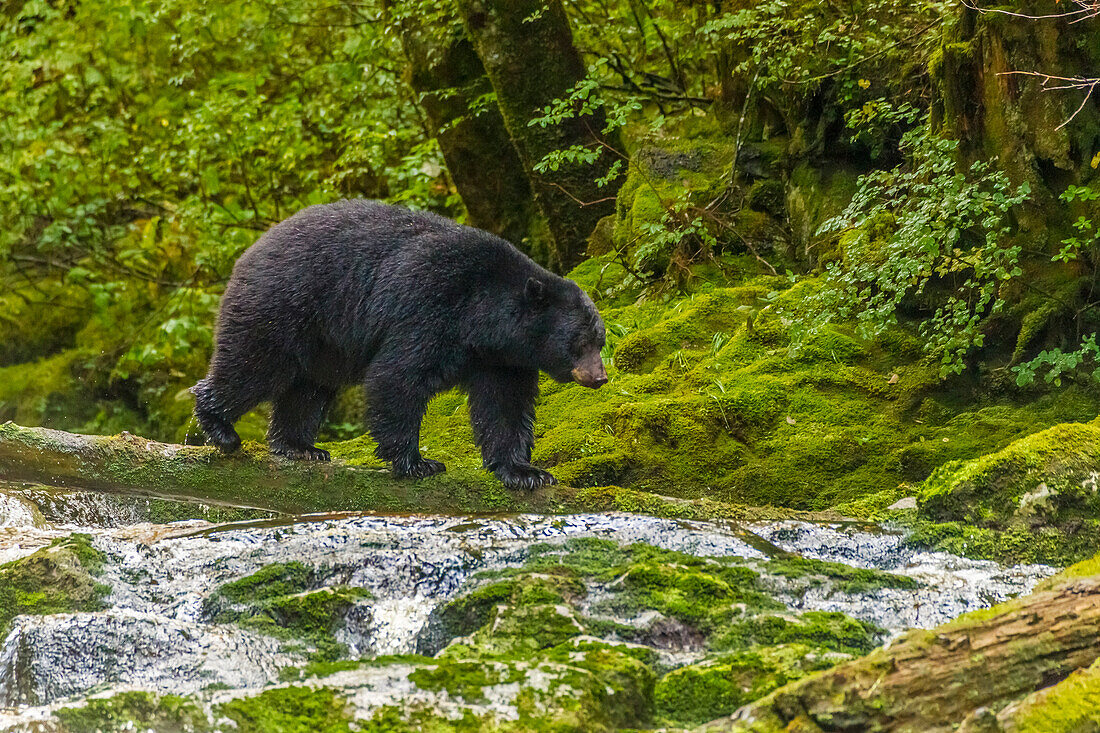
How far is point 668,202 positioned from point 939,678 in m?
6.54

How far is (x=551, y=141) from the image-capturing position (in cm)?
1020

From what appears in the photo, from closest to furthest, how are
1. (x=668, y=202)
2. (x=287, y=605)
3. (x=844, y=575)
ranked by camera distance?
1. (x=287, y=605)
2. (x=844, y=575)
3. (x=668, y=202)

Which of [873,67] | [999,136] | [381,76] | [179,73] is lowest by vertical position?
[999,136]

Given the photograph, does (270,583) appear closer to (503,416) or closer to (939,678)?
(503,416)

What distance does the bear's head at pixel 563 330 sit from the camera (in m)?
6.28

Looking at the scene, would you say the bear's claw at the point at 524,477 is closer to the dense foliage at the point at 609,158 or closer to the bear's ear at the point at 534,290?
the bear's ear at the point at 534,290

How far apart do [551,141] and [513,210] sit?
1431mm

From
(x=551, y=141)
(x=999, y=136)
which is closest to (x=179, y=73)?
(x=551, y=141)

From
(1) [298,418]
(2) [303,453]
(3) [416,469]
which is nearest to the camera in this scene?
(3) [416,469]

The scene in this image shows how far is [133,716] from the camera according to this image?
307 centimetres

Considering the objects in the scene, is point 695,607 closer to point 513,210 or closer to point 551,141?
point 551,141

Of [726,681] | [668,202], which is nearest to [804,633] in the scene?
[726,681]

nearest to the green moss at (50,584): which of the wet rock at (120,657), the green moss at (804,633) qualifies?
the wet rock at (120,657)

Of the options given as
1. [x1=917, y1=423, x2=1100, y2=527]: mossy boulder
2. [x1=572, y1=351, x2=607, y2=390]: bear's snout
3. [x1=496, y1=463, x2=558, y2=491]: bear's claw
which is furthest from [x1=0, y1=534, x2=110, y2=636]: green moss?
[x1=917, y1=423, x2=1100, y2=527]: mossy boulder
